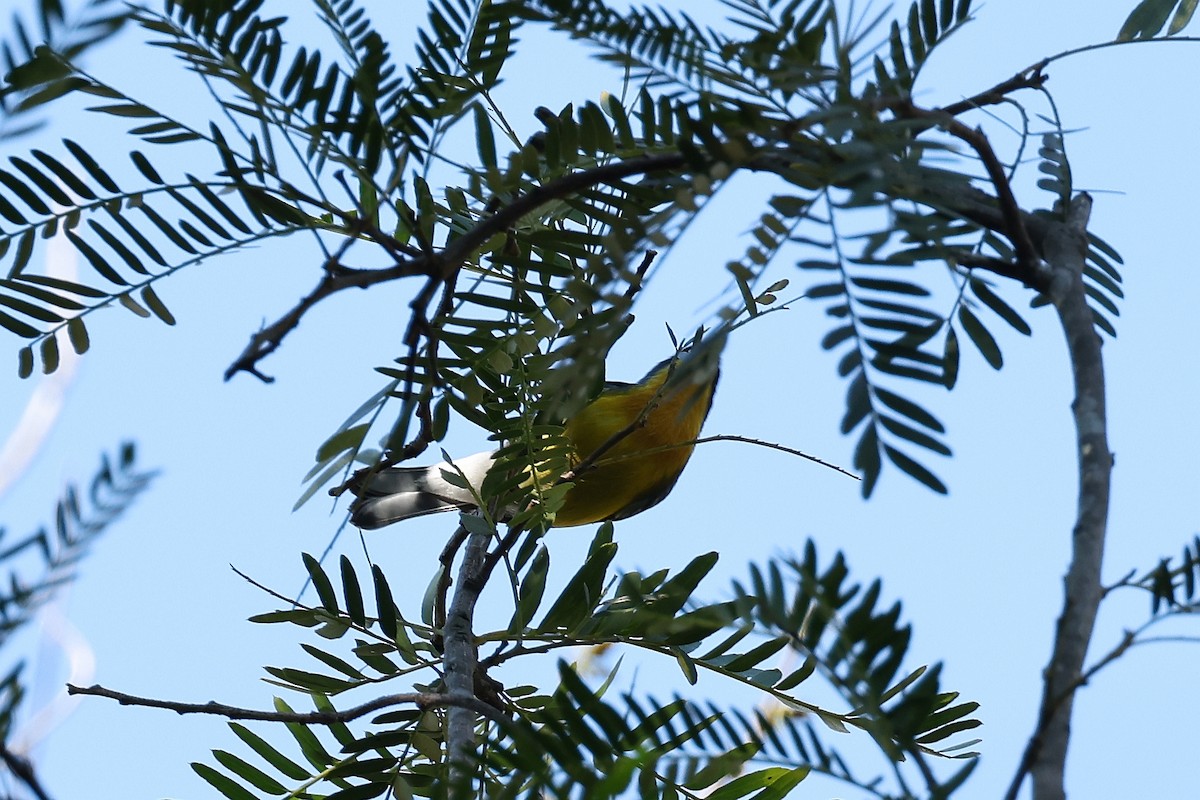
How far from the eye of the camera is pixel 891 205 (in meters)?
0.88

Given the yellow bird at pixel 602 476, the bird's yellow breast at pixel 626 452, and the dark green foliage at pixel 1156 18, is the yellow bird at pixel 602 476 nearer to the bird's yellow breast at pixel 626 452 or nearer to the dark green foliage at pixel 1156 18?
the bird's yellow breast at pixel 626 452

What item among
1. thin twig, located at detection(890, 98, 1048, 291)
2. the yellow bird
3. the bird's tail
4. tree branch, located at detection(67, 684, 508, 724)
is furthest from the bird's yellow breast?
thin twig, located at detection(890, 98, 1048, 291)

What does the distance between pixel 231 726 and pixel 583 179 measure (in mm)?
1208

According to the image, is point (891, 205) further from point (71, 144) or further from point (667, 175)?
point (71, 144)

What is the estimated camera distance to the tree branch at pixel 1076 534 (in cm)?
77

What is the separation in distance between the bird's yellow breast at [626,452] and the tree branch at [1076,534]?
203cm

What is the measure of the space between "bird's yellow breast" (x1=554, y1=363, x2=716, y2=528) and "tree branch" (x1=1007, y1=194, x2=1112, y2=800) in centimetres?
203

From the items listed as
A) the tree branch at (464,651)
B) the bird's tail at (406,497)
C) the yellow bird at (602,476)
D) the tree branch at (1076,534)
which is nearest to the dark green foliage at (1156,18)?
the tree branch at (1076,534)

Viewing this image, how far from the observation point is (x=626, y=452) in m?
3.06

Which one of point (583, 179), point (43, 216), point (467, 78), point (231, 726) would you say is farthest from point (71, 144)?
point (231, 726)

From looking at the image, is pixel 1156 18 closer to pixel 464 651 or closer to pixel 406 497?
pixel 464 651

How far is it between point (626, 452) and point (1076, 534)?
7.32 feet

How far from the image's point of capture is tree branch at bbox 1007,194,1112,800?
77cm

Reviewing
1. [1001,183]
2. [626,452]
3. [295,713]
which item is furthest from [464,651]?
[626,452]
